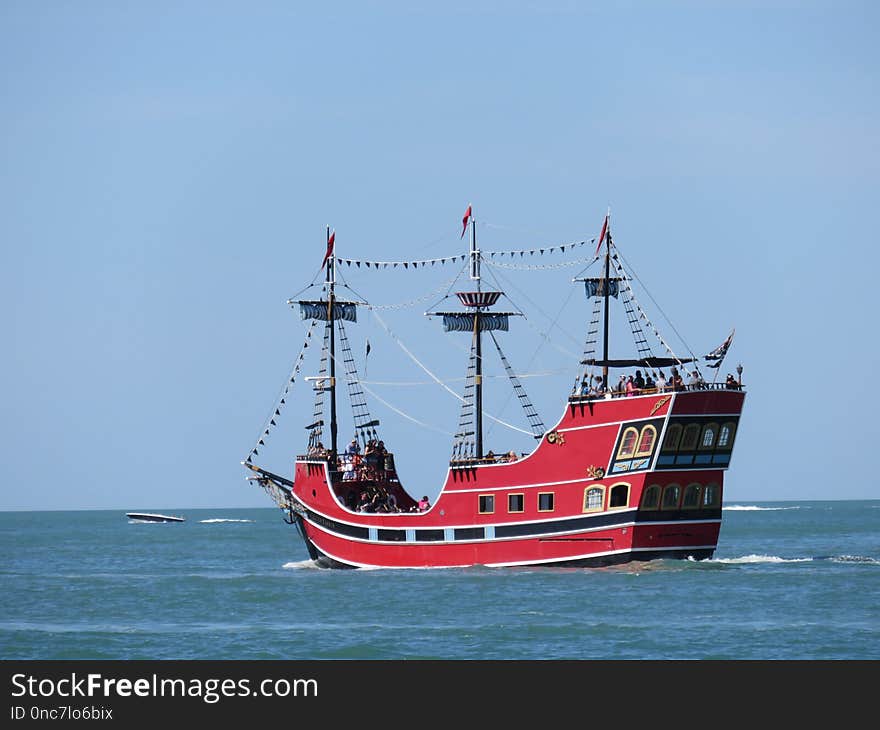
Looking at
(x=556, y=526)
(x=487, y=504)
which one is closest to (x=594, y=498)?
(x=556, y=526)

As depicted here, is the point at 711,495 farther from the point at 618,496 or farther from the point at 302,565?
the point at 302,565

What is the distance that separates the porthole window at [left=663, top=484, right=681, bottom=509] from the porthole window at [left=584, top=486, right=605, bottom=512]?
224 centimetres

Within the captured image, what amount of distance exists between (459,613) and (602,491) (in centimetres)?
1069

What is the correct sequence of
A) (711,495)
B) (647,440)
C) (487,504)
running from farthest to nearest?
(487,504) → (711,495) → (647,440)

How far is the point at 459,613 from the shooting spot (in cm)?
5128

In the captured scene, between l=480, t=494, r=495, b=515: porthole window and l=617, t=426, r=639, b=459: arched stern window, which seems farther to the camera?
l=480, t=494, r=495, b=515: porthole window

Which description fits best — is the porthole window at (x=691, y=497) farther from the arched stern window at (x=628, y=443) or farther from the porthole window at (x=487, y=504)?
the porthole window at (x=487, y=504)

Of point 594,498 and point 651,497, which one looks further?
point 594,498

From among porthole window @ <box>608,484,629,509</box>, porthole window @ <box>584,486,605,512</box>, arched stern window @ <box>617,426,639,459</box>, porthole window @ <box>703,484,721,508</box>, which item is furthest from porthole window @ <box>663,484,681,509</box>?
porthole window @ <box>584,486,605,512</box>

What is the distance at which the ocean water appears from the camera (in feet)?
146

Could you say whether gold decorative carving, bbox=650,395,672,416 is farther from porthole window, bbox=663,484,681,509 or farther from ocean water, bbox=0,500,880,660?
ocean water, bbox=0,500,880,660

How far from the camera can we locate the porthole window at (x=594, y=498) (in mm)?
60188
